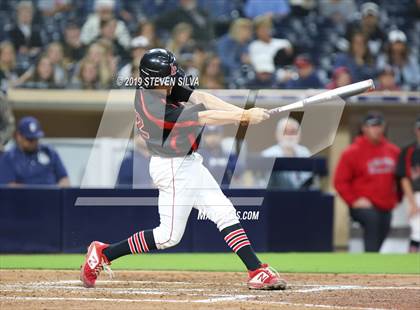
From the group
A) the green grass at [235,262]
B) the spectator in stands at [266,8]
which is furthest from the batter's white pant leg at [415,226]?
the spectator in stands at [266,8]

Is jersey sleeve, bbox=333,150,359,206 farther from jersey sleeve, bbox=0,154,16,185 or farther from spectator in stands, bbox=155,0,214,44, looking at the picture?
jersey sleeve, bbox=0,154,16,185

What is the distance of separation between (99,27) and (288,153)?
4422 mm

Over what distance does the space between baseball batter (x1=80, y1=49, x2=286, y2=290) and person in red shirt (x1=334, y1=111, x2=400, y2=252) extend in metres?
5.10

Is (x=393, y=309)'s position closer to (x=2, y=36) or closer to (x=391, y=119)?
(x=391, y=119)

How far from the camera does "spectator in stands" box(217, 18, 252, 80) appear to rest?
15180mm

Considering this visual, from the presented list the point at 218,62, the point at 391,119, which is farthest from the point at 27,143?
the point at 391,119

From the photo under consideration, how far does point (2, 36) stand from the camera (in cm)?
1555

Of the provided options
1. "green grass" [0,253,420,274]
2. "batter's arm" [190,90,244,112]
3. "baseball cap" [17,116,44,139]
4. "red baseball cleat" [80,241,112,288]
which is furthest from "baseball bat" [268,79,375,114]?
"baseball cap" [17,116,44,139]

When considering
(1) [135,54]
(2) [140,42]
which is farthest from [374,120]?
(2) [140,42]

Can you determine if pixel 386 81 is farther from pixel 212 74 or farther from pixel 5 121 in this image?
pixel 5 121

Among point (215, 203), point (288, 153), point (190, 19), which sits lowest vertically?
point (288, 153)

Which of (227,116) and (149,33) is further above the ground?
(227,116)

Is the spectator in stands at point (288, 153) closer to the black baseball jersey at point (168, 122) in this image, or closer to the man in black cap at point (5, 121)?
the man in black cap at point (5, 121)

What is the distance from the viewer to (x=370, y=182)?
12.5 meters
